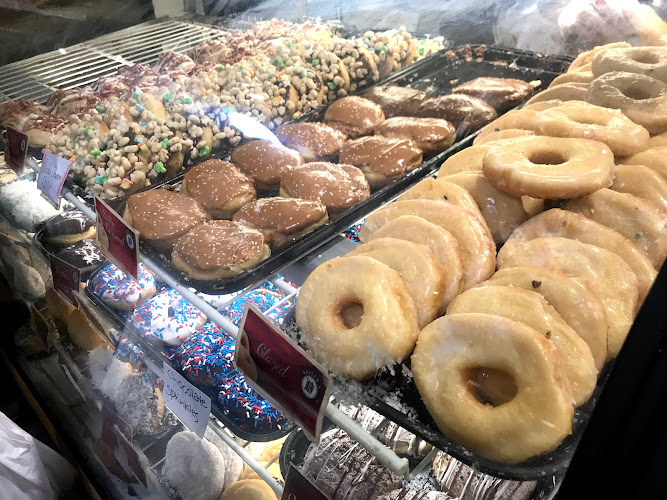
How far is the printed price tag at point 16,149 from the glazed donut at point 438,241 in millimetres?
1626

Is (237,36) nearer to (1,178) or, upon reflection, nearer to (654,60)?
(1,178)

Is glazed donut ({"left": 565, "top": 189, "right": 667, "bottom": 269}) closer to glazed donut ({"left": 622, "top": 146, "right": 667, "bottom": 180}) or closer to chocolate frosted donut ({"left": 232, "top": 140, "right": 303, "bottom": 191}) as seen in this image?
glazed donut ({"left": 622, "top": 146, "right": 667, "bottom": 180})

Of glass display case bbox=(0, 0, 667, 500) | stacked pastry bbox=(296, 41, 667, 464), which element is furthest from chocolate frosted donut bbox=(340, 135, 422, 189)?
stacked pastry bbox=(296, 41, 667, 464)

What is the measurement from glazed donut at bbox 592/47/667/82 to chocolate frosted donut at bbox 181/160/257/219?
141 centimetres

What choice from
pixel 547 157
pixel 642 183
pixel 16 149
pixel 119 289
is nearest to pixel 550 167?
pixel 547 157

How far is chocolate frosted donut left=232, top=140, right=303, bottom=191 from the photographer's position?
2.25 m

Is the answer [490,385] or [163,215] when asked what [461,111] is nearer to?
[163,215]

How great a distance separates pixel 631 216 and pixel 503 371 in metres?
0.64

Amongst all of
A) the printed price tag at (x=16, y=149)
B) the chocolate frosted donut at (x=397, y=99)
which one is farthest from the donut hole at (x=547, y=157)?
the printed price tag at (x=16, y=149)

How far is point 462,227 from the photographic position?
1403 millimetres

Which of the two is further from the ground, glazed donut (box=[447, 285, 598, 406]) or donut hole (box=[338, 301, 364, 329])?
glazed donut (box=[447, 285, 598, 406])

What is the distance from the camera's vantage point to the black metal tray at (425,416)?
988 millimetres

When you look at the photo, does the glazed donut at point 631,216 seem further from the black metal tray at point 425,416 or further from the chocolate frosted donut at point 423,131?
the chocolate frosted donut at point 423,131

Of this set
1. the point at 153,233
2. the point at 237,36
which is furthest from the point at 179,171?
the point at 237,36
